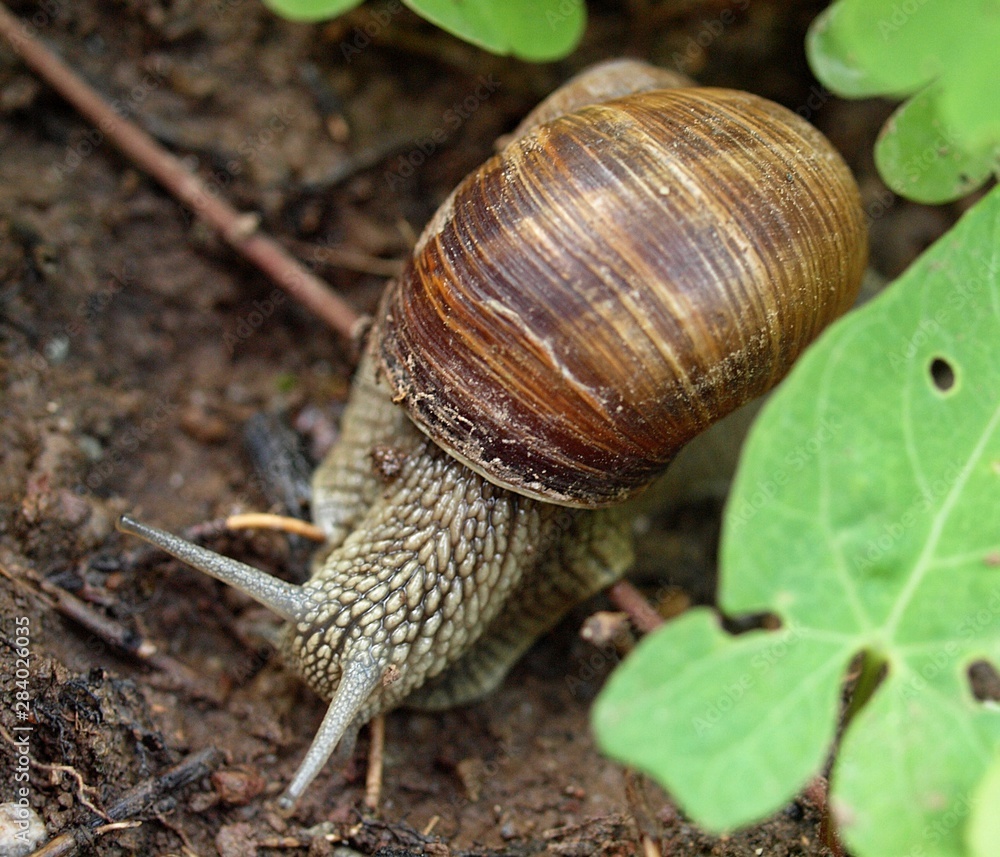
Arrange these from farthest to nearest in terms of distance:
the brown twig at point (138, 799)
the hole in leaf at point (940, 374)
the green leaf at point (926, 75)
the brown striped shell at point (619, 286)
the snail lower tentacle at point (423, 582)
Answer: the hole in leaf at point (940, 374), the snail lower tentacle at point (423, 582), the brown striped shell at point (619, 286), the brown twig at point (138, 799), the green leaf at point (926, 75)

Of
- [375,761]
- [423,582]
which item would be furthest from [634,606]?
[375,761]

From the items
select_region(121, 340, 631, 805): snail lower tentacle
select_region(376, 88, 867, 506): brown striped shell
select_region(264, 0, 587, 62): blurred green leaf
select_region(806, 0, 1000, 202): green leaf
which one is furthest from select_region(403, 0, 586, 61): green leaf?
select_region(121, 340, 631, 805): snail lower tentacle

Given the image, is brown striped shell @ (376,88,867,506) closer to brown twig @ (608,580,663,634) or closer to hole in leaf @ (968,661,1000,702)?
brown twig @ (608,580,663,634)

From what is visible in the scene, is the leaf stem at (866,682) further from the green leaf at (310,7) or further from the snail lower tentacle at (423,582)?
the green leaf at (310,7)

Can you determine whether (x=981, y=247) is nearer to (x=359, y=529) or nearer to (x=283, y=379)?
(x=359, y=529)

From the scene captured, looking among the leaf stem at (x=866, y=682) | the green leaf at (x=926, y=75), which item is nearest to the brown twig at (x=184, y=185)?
the green leaf at (x=926, y=75)

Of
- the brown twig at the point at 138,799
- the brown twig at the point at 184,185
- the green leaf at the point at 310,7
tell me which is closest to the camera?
the brown twig at the point at 138,799

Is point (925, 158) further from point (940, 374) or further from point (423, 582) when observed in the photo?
point (423, 582)

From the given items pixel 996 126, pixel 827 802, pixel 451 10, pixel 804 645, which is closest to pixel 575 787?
pixel 827 802
